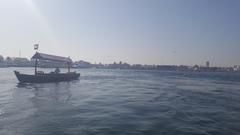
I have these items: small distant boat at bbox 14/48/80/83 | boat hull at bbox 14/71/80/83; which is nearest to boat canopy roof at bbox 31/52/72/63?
small distant boat at bbox 14/48/80/83

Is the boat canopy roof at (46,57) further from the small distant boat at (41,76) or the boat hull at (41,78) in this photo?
the boat hull at (41,78)

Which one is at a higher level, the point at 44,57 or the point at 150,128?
the point at 44,57

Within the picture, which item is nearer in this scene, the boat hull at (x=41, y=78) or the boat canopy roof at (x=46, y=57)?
the boat hull at (x=41, y=78)

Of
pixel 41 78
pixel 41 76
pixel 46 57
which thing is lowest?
pixel 41 78

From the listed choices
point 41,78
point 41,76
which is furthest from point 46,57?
point 41,78

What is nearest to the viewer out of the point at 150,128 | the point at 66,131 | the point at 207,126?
the point at 66,131

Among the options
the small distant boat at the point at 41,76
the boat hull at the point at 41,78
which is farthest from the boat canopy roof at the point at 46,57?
the boat hull at the point at 41,78

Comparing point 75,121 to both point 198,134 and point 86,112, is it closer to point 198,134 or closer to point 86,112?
point 86,112

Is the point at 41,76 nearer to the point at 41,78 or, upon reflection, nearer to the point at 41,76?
the point at 41,76

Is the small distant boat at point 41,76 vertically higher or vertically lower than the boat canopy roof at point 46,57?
lower

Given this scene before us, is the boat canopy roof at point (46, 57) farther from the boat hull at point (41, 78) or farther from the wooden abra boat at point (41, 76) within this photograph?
the boat hull at point (41, 78)

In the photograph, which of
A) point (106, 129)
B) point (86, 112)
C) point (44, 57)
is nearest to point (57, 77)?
point (44, 57)

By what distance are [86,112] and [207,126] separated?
1023cm

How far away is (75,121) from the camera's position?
19797mm
